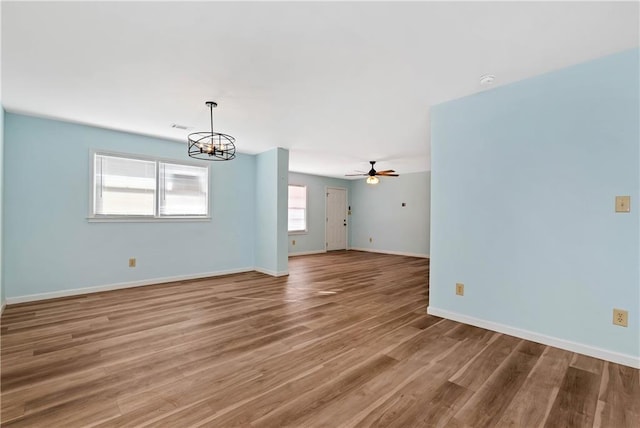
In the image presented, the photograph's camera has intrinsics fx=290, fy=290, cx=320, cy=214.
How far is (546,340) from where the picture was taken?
2.53 meters

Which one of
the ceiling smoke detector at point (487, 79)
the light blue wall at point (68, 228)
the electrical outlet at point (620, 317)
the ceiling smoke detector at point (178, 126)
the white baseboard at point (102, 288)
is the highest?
the ceiling smoke detector at point (487, 79)

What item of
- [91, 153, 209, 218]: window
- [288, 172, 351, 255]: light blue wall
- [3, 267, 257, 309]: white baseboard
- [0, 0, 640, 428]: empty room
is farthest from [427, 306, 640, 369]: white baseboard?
[288, 172, 351, 255]: light blue wall

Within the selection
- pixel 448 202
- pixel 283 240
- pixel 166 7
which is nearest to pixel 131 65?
pixel 166 7

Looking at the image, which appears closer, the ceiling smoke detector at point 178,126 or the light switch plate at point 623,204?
the light switch plate at point 623,204

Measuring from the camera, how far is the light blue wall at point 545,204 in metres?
2.22

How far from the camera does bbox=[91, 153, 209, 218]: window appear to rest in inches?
168

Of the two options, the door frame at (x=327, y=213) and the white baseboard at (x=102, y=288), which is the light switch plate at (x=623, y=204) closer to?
the white baseboard at (x=102, y=288)

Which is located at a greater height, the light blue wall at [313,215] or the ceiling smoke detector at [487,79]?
the ceiling smoke detector at [487,79]

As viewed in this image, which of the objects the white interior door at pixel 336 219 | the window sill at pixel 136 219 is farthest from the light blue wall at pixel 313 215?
the window sill at pixel 136 219

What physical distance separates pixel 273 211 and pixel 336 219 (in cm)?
429

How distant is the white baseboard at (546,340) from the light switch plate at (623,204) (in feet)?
3.58

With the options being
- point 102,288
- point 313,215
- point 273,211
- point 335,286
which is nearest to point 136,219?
point 102,288

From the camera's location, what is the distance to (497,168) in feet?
9.30

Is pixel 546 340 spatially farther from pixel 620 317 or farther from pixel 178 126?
pixel 178 126
